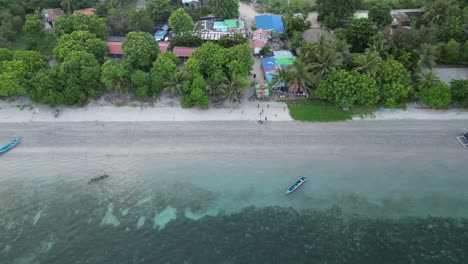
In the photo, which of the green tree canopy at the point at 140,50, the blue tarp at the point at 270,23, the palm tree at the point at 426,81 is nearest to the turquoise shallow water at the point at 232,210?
the palm tree at the point at 426,81

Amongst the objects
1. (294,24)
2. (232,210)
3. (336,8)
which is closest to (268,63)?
(294,24)

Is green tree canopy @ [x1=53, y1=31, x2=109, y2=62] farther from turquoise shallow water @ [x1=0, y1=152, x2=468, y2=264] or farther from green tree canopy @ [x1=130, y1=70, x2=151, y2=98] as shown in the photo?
turquoise shallow water @ [x1=0, y1=152, x2=468, y2=264]

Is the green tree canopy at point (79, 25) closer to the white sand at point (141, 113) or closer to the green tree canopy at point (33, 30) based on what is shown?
the green tree canopy at point (33, 30)

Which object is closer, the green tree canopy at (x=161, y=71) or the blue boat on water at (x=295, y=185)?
the blue boat on water at (x=295, y=185)

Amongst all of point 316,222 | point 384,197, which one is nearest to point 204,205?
point 316,222

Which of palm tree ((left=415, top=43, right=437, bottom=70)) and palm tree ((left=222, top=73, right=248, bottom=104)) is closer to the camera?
palm tree ((left=222, top=73, right=248, bottom=104))

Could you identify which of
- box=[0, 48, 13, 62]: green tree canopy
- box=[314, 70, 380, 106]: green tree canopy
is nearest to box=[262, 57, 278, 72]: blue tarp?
box=[314, 70, 380, 106]: green tree canopy

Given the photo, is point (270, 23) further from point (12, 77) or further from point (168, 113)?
point (12, 77)
